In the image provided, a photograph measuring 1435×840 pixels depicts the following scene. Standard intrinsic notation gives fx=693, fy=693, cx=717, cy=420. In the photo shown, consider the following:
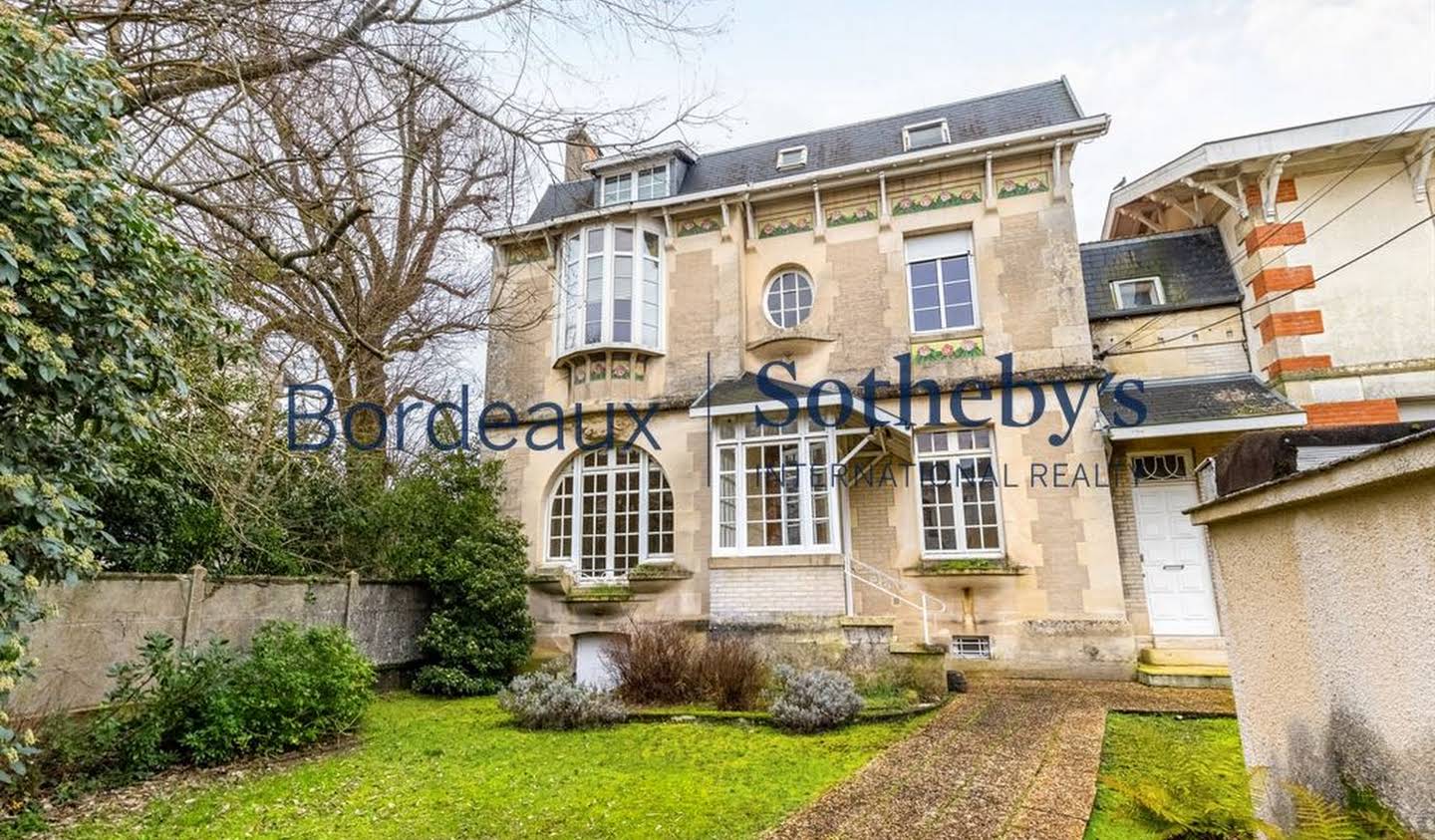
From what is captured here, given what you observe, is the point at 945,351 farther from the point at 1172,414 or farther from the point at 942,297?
the point at 1172,414

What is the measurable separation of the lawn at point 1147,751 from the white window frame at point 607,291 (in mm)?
8172

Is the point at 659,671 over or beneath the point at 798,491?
beneath

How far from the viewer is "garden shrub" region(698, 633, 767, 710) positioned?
688cm

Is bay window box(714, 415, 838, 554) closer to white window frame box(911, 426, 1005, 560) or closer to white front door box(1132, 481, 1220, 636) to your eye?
white window frame box(911, 426, 1005, 560)

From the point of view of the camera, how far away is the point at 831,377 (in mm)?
10695

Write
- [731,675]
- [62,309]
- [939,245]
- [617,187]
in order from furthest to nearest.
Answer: [617,187], [939,245], [731,675], [62,309]

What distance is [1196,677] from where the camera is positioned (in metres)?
7.77

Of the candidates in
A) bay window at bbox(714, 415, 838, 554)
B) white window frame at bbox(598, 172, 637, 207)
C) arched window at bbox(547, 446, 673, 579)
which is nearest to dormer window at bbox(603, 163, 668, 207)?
white window frame at bbox(598, 172, 637, 207)

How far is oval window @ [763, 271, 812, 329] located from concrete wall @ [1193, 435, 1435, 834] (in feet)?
28.7

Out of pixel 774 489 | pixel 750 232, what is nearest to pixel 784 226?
pixel 750 232

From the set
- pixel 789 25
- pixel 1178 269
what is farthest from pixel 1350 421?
pixel 789 25

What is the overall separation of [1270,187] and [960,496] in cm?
590

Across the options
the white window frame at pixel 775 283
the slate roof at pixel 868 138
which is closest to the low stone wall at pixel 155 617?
the slate roof at pixel 868 138

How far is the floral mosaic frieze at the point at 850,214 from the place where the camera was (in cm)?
1109
